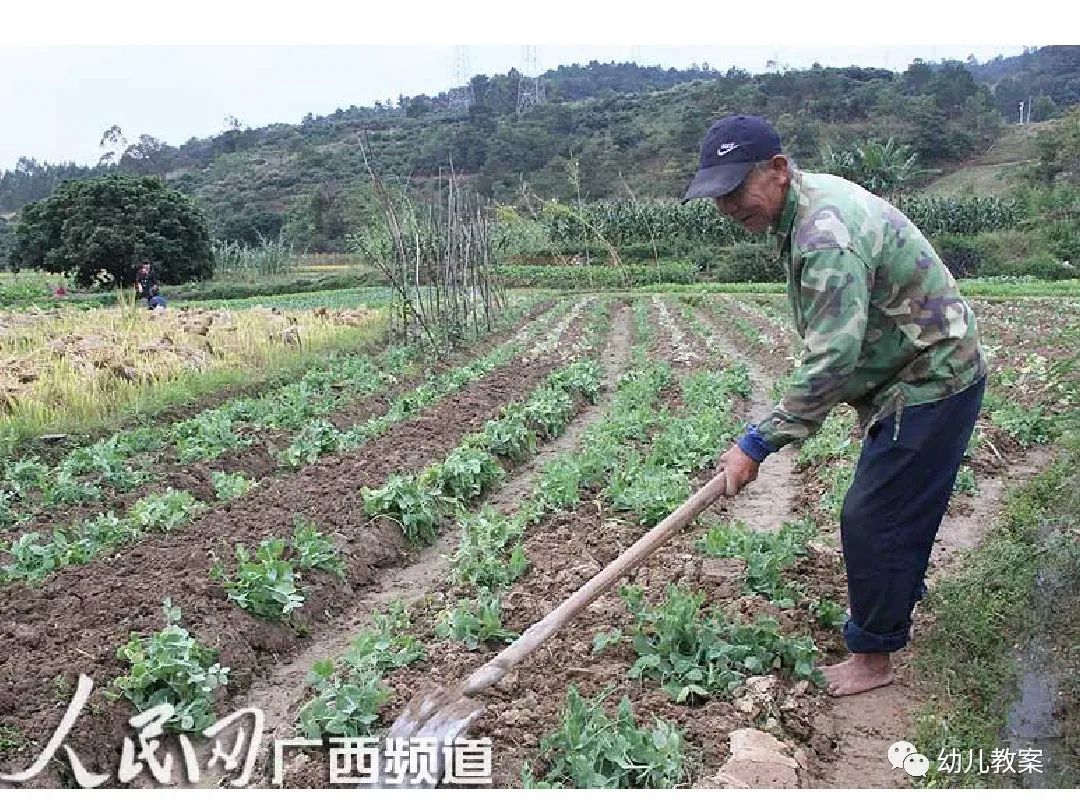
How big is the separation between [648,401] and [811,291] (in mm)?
6563

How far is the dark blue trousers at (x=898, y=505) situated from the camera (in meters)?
3.38

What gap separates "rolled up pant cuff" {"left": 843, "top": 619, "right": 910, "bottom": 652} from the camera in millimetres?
3531

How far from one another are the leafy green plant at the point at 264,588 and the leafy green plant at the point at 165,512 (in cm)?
135

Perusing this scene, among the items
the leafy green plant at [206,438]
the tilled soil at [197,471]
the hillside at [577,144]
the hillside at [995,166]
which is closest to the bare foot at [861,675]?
the tilled soil at [197,471]

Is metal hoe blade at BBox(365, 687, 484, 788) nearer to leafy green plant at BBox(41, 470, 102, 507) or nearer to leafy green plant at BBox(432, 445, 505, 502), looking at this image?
leafy green plant at BBox(432, 445, 505, 502)

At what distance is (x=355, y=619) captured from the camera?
489 centimetres

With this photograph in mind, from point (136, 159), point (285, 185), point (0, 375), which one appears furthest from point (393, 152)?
point (0, 375)

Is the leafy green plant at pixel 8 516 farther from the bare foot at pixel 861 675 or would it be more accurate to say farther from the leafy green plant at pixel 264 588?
the bare foot at pixel 861 675

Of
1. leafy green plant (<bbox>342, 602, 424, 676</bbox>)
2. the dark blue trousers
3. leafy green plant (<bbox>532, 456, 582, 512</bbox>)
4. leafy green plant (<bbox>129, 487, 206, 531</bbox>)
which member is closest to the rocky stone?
the dark blue trousers

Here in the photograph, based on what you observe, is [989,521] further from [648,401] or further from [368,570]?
[648,401]

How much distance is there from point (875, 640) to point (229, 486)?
4.69m

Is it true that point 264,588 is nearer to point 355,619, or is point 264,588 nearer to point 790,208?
point 355,619

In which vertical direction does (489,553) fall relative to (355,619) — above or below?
above

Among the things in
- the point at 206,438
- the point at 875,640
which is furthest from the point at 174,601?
the point at 206,438
